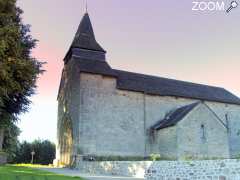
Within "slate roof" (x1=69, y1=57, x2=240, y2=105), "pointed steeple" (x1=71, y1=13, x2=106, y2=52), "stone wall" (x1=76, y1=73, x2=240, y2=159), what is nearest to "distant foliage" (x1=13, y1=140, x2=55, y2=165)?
"slate roof" (x1=69, y1=57, x2=240, y2=105)

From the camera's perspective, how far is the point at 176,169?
13812 mm

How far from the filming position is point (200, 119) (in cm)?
2922

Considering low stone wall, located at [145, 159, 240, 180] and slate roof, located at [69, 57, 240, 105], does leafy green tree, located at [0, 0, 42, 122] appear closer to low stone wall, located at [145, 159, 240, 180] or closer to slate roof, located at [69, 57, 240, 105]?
slate roof, located at [69, 57, 240, 105]

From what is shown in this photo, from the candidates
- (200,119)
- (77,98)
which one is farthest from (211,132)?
(77,98)

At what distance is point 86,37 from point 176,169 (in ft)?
76.4

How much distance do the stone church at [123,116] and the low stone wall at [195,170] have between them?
1328 centimetres

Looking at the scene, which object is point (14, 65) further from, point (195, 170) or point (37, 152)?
point (37, 152)

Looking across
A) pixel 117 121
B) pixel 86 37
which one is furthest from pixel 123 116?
pixel 86 37

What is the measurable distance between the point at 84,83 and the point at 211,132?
13.5 metres

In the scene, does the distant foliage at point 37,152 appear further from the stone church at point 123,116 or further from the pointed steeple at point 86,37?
the pointed steeple at point 86,37

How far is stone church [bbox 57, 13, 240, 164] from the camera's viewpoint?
28.6 m

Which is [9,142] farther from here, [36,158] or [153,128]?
[153,128]

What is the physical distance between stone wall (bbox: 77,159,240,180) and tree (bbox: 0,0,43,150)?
7.33 m


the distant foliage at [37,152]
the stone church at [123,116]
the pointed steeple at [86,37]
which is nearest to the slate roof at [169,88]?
the stone church at [123,116]
